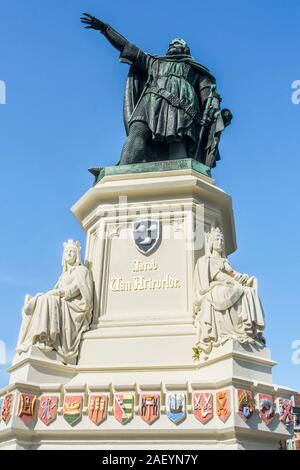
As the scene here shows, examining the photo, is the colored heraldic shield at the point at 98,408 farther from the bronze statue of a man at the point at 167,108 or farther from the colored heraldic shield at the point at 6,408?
the bronze statue of a man at the point at 167,108

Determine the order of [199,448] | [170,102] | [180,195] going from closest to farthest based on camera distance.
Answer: [199,448] → [180,195] → [170,102]

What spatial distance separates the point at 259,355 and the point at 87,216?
5.84m

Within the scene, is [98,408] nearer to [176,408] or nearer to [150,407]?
[150,407]

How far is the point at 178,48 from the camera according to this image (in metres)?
16.2

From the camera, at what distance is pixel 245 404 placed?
8.64 meters

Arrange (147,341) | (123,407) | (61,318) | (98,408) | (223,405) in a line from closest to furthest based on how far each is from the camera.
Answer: (223,405), (123,407), (98,408), (147,341), (61,318)

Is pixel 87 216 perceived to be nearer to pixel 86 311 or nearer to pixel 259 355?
pixel 86 311

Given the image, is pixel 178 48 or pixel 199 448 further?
pixel 178 48

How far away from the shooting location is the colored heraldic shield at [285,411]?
9180mm

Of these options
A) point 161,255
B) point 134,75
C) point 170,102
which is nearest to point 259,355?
point 161,255

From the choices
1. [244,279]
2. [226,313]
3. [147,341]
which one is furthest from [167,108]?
[147,341]

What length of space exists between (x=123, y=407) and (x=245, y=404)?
2.03m

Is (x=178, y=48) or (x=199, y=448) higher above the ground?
(x=178, y=48)

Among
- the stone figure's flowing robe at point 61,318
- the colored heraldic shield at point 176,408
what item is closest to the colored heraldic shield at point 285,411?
the colored heraldic shield at point 176,408
